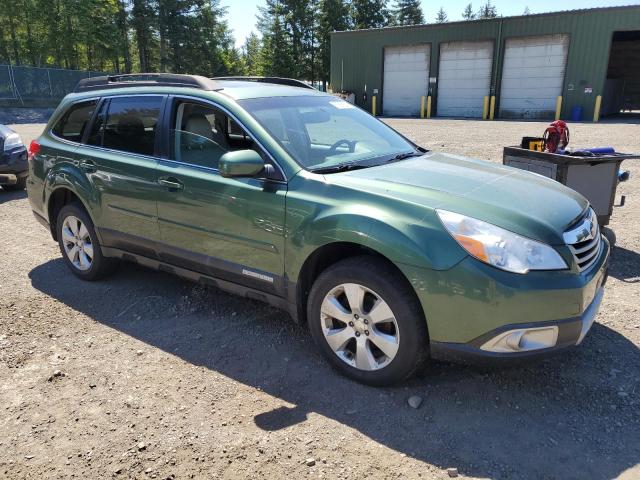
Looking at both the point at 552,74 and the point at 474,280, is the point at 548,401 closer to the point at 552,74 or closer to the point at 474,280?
the point at 474,280

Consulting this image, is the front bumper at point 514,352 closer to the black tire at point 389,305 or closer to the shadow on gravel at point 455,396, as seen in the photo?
the black tire at point 389,305

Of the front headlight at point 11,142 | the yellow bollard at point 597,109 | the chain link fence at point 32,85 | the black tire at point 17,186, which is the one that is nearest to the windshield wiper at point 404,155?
the front headlight at point 11,142

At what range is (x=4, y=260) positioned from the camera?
18.3 ft

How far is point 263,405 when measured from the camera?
2961 mm

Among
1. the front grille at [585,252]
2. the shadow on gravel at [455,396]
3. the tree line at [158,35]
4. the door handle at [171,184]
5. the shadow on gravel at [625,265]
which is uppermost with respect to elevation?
the tree line at [158,35]

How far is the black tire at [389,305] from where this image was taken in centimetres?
279

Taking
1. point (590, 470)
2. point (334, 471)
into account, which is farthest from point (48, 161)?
point (590, 470)

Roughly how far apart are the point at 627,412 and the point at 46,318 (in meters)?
4.15

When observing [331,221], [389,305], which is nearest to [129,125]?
[331,221]

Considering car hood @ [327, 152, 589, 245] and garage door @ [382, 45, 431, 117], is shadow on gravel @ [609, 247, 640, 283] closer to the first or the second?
car hood @ [327, 152, 589, 245]

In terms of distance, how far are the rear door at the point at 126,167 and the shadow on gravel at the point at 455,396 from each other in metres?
0.67

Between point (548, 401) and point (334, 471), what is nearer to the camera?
point (334, 471)

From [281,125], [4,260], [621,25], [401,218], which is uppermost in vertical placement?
[621,25]

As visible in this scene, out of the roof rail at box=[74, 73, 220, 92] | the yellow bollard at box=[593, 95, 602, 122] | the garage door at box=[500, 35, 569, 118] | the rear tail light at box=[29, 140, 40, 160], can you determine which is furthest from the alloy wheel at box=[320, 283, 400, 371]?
the garage door at box=[500, 35, 569, 118]
